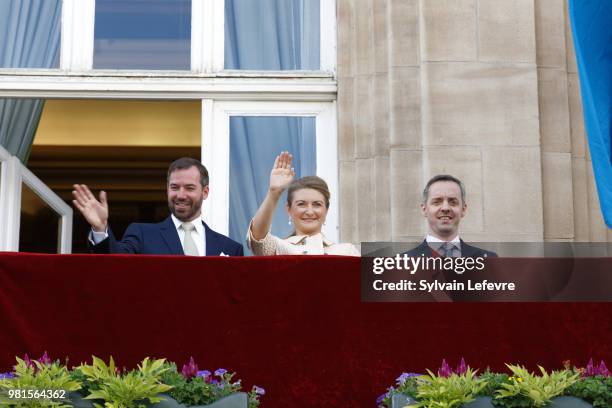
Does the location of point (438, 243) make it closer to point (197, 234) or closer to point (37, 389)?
point (197, 234)

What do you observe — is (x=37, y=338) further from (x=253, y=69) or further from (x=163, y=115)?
(x=163, y=115)

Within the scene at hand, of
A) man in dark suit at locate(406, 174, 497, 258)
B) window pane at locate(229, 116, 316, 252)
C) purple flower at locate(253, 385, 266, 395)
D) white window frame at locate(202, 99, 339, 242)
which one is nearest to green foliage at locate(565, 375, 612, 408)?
man in dark suit at locate(406, 174, 497, 258)

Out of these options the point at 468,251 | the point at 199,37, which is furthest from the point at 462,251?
the point at 199,37

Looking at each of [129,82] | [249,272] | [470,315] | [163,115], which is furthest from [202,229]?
[163,115]

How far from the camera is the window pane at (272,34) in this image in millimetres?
9695

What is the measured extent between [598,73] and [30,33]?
532 centimetres

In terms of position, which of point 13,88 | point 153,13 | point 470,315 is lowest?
point 470,315

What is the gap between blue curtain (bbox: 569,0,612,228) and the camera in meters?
6.29

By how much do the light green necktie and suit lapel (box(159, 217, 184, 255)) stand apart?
0.14 feet

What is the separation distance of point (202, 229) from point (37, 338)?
5.26 feet

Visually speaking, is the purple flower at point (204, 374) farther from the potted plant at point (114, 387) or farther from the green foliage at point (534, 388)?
the green foliage at point (534, 388)

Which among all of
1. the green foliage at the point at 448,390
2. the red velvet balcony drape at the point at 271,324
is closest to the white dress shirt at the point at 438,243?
the red velvet balcony drape at the point at 271,324

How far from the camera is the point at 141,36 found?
9695 millimetres

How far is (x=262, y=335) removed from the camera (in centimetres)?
591
